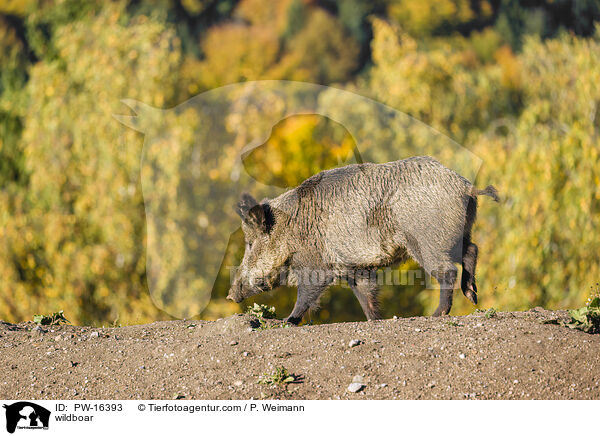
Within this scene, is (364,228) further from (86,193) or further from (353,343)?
(86,193)

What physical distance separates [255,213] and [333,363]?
2.17 metres

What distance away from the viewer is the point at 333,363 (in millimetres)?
4652

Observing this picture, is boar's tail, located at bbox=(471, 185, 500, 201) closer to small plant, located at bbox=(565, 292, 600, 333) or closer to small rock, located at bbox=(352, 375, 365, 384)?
small plant, located at bbox=(565, 292, 600, 333)

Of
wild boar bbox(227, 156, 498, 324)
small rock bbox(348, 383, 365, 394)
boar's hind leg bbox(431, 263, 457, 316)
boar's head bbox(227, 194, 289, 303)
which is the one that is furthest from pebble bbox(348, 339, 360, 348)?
boar's head bbox(227, 194, 289, 303)

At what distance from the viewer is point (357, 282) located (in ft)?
21.2

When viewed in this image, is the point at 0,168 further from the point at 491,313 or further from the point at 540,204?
the point at 491,313

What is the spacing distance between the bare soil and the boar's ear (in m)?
1.21

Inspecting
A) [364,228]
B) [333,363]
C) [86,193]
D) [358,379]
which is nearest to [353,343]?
[333,363]

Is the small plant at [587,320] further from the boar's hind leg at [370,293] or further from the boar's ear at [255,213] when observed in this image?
the boar's ear at [255,213]

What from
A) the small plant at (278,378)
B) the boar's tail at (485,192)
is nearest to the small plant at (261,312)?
the small plant at (278,378)

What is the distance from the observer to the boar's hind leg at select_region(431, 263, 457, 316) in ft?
20.2
